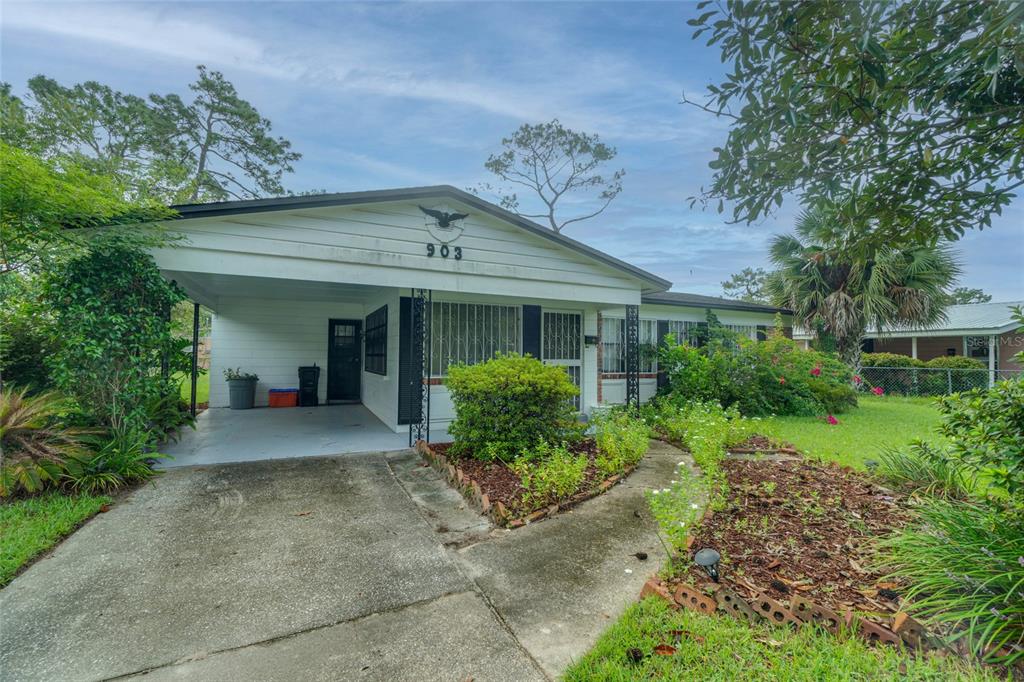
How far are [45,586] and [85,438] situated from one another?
237cm

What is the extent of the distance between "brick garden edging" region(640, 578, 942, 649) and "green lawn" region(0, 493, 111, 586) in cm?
434

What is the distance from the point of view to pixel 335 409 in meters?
10.1

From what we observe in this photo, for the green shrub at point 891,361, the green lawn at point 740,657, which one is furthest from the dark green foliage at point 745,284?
the green lawn at point 740,657

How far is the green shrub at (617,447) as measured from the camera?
200 inches

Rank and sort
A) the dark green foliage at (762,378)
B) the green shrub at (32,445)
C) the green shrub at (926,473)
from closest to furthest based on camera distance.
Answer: the green shrub at (926,473) < the green shrub at (32,445) < the dark green foliage at (762,378)

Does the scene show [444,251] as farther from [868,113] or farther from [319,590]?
[868,113]

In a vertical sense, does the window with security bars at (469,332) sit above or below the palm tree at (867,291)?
below

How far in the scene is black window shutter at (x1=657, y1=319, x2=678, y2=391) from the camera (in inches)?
426

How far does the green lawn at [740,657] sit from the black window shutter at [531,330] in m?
6.51

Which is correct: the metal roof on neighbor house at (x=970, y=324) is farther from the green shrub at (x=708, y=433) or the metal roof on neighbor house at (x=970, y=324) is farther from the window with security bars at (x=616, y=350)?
the green shrub at (x=708, y=433)

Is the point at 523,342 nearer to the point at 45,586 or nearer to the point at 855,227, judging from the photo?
the point at 855,227

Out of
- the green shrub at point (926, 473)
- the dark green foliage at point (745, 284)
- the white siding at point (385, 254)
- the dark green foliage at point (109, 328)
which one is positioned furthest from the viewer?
the dark green foliage at point (745, 284)

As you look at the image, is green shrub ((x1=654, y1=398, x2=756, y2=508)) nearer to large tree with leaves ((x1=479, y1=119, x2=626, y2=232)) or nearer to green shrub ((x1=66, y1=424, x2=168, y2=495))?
green shrub ((x1=66, y1=424, x2=168, y2=495))

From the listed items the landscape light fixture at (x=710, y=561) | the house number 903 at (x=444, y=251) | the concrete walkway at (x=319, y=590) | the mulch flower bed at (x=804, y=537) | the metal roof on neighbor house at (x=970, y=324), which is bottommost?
the concrete walkway at (x=319, y=590)
